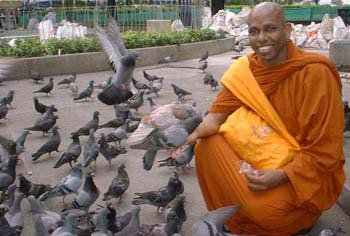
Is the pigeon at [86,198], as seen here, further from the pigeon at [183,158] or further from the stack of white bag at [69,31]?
the stack of white bag at [69,31]

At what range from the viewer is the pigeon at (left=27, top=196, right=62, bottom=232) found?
13.4 feet

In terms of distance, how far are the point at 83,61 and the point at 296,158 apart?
10.8 metres

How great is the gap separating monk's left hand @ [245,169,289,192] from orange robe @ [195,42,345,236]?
5 cm

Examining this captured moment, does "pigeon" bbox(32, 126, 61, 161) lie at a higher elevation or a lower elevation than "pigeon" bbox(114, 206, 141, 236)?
lower

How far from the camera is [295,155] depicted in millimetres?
3613

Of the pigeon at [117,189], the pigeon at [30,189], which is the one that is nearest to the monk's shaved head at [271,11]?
the pigeon at [117,189]

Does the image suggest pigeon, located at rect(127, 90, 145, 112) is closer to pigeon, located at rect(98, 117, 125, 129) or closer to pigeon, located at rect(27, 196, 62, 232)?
pigeon, located at rect(98, 117, 125, 129)

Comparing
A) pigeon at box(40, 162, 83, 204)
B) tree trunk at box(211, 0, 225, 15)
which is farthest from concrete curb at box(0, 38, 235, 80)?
tree trunk at box(211, 0, 225, 15)

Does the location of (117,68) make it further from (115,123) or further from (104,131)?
(115,123)

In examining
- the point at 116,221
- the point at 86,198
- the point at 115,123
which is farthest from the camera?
the point at 115,123

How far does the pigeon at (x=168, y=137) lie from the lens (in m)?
3.95

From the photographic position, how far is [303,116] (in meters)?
3.52

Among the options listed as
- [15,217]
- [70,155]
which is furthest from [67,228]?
[70,155]

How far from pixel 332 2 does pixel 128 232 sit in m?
35.7
